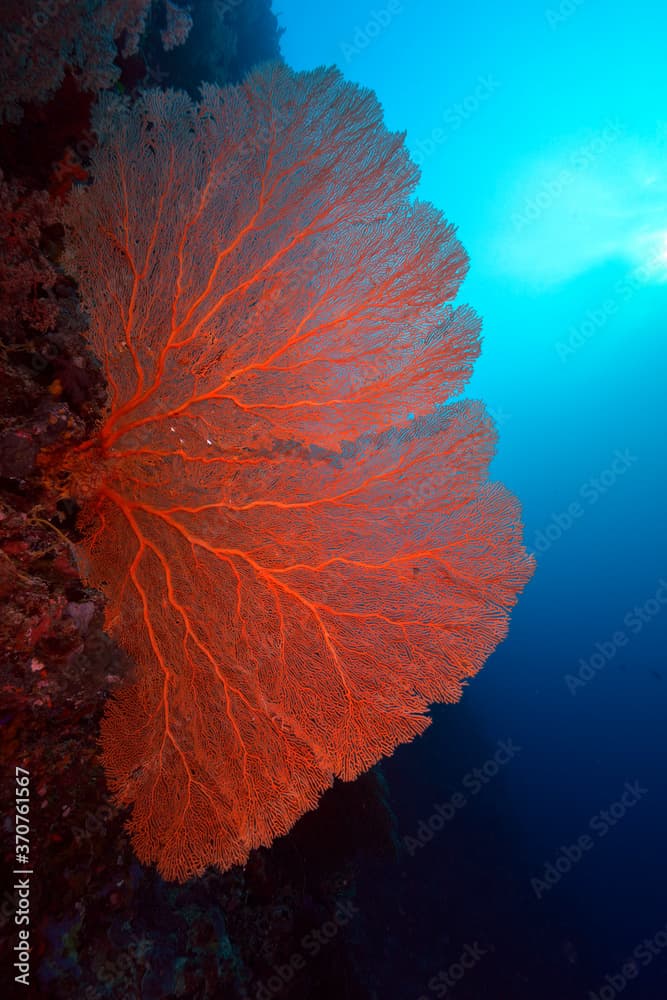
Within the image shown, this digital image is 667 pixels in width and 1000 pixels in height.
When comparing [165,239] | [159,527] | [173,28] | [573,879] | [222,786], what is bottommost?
[573,879]

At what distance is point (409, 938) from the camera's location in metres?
10.4

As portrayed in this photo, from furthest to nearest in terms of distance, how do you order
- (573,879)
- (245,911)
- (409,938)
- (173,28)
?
(573,879) → (409,938) → (173,28) → (245,911)

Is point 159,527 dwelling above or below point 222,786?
above

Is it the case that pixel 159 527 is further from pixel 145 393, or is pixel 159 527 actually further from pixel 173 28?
pixel 173 28

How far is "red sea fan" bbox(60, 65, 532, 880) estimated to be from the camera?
2.83 meters

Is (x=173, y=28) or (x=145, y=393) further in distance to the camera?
(x=173, y=28)

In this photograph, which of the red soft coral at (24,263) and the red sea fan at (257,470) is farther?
the red sea fan at (257,470)

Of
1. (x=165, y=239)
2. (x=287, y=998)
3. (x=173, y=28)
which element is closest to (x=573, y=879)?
(x=287, y=998)

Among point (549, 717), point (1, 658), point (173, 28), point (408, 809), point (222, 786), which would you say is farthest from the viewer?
point (549, 717)

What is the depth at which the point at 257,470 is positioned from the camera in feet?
9.74

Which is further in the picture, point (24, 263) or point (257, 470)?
point (257, 470)

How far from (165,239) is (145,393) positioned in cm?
103

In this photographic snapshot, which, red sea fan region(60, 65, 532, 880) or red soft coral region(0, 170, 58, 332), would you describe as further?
red sea fan region(60, 65, 532, 880)

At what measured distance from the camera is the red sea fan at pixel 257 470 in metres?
2.83
